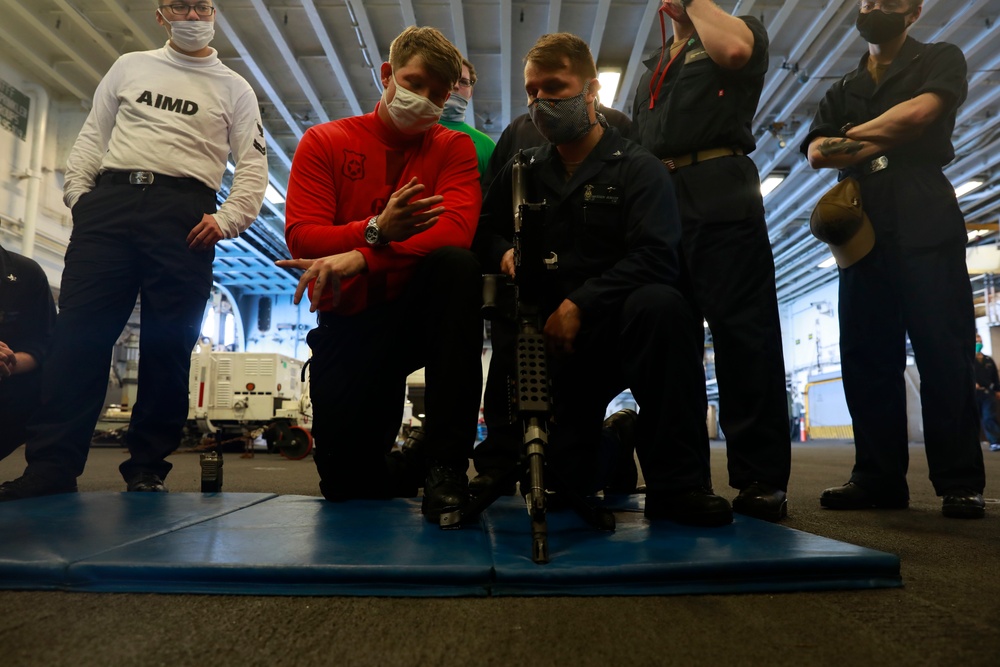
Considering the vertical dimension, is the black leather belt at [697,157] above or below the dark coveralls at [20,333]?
above

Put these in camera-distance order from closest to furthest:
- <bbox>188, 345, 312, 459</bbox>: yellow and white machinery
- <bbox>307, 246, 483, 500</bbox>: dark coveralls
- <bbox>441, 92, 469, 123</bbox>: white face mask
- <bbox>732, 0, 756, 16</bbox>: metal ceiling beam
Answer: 1. <bbox>307, 246, 483, 500</bbox>: dark coveralls
2. <bbox>441, 92, 469, 123</bbox>: white face mask
3. <bbox>732, 0, 756, 16</bbox>: metal ceiling beam
4. <bbox>188, 345, 312, 459</bbox>: yellow and white machinery

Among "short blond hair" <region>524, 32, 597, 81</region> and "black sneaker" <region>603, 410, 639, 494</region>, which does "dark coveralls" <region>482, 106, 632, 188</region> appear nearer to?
"short blond hair" <region>524, 32, 597, 81</region>

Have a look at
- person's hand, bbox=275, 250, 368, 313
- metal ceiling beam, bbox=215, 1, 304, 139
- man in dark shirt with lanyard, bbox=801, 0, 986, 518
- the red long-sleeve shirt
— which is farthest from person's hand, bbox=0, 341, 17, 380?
metal ceiling beam, bbox=215, 1, 304, 139

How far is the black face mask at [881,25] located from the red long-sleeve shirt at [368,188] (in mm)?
1238

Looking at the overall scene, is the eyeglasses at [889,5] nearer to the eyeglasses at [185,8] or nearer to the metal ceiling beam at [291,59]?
the eyeglasses at [185,8]

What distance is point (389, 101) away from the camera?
5.24 ft

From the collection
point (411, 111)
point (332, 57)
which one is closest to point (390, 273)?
point (411, 111)

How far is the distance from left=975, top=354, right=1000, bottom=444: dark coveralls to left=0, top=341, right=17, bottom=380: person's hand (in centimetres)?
923

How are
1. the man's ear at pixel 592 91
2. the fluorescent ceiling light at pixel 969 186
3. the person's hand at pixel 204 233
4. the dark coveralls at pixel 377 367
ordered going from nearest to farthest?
the dark coveralls at pixel 377 367 < the man's ear at pixel 592 91 < the person's hand at pixel 204 233 < the fluorescent ceiling light at pixel 969 186

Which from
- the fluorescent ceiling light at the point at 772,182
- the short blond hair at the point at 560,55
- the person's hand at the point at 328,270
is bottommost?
the person's hand at the point at 328,270

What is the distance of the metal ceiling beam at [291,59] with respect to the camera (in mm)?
5783

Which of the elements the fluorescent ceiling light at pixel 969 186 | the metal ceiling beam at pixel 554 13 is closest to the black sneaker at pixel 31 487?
the metal ceiling beam at pixel 554 13

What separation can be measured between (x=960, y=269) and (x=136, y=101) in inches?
97.5

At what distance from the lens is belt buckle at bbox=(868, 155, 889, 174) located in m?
1.83
